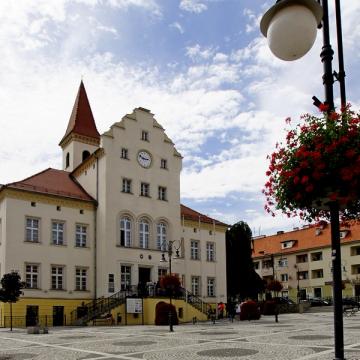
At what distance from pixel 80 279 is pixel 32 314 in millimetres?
5005

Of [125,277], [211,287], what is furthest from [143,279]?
[211,287]

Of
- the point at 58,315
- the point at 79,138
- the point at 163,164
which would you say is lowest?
the point at 58,315

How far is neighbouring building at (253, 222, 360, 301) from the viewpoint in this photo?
218 feet

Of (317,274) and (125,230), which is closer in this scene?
(125,230)

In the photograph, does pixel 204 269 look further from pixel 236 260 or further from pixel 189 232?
pixel 236 260

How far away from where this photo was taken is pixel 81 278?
4025 cm

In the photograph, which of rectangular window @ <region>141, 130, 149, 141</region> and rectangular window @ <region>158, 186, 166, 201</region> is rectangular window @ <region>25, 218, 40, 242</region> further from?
rectangular window @ <region>141, 130, 149, 141</region>

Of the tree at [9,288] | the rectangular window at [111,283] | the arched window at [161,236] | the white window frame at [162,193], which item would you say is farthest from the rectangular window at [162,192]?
the tree at [9,288]

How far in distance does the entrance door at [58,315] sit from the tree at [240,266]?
25.6 meters

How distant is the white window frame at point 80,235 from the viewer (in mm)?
40812

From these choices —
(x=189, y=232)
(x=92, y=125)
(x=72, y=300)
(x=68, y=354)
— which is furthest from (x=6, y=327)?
(x=92, y=125)

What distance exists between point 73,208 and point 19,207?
14.9ft

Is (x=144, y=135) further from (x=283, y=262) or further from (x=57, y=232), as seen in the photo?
(x=283, y=262)

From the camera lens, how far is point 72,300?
3894 cm
